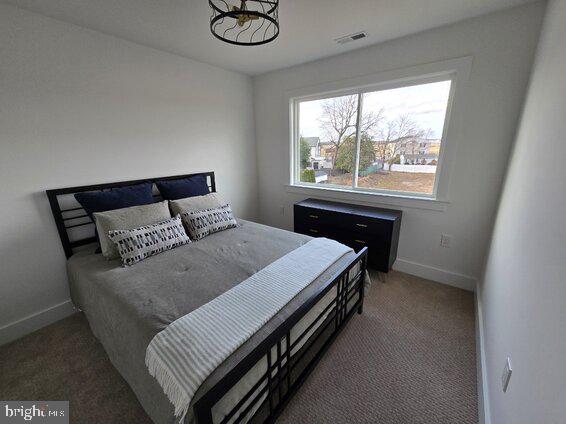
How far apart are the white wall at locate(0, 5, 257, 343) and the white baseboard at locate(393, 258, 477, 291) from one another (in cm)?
280

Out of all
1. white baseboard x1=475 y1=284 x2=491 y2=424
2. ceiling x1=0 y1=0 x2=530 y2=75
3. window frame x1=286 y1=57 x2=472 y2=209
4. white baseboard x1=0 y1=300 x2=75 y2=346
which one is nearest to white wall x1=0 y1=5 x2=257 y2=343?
white baseboard x1=0 y1=300 x2=75 y2=346

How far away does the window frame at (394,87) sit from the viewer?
2.11 m

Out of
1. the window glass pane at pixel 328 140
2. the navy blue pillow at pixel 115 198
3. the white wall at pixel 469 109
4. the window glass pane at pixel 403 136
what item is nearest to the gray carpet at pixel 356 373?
the white wall at pixel 469 109

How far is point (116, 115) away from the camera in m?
2.19

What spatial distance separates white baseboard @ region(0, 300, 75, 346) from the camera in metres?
1.83

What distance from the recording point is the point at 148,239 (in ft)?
6.16

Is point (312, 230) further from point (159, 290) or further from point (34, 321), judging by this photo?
point (34, 321)

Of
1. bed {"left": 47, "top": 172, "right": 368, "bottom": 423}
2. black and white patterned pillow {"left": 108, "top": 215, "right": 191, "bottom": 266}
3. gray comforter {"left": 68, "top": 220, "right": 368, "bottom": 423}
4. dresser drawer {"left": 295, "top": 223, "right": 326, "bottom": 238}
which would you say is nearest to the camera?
bed {"left": 47, "top": 172, "right": 368, "bottom": 423}

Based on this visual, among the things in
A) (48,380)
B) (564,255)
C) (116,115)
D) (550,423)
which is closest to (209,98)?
(116,115)

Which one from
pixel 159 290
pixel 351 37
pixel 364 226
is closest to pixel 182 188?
pixel 159 290

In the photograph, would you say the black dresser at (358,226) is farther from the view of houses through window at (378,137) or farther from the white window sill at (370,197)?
the view of houses through window at (378,137)

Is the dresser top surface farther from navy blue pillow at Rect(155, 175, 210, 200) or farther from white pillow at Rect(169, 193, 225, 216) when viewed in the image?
navy blue pillow at Rect(155, 175, 210, 200)

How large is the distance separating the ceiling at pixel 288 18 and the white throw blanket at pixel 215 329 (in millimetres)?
1867

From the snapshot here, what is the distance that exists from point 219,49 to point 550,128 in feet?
8.52
